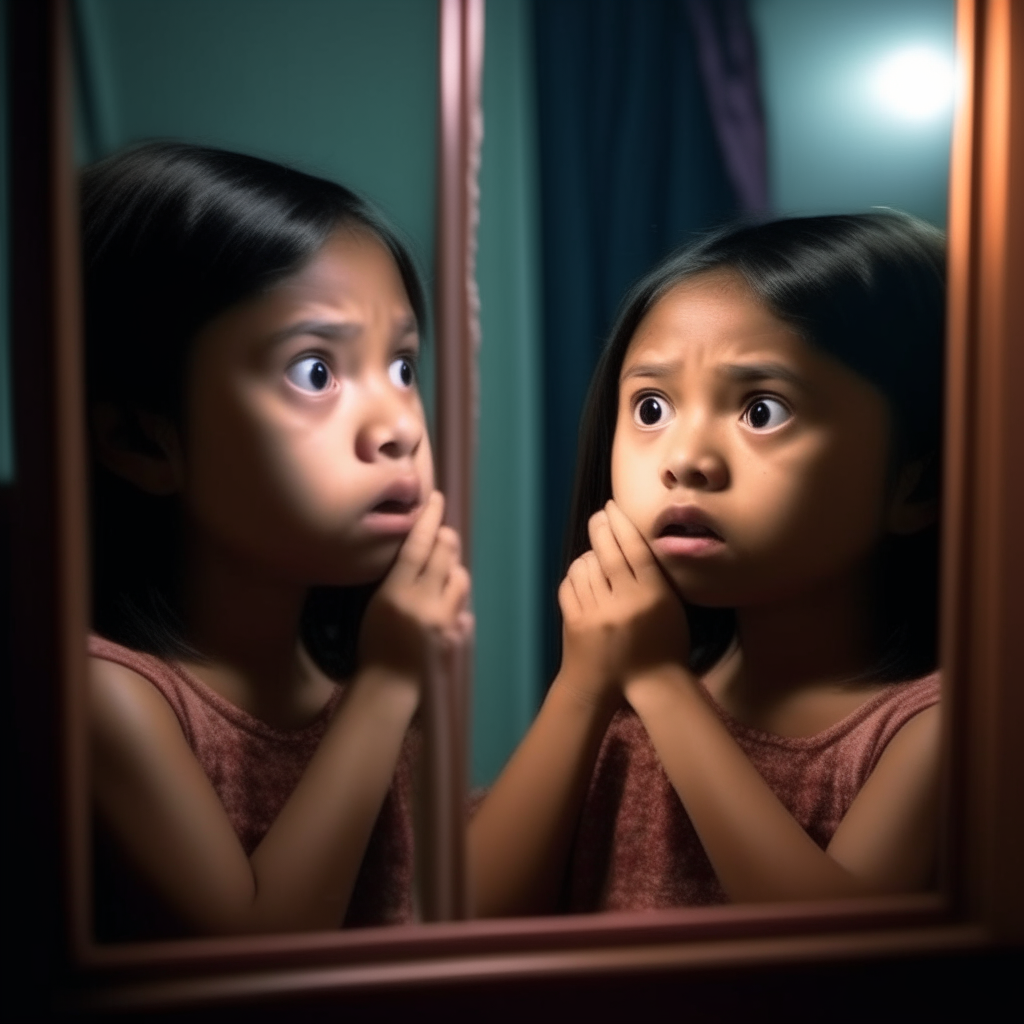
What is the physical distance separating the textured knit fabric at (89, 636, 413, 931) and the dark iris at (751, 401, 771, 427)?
1.20 feet

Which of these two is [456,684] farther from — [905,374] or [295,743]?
[905,374]

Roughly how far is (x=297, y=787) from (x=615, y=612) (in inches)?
10.9

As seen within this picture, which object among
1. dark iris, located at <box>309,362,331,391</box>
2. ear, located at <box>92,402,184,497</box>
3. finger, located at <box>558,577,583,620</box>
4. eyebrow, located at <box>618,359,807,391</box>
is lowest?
finger, located at <box>558,577,583,620</box>

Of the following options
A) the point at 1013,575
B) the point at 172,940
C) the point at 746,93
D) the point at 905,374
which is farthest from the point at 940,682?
the point at 172,940

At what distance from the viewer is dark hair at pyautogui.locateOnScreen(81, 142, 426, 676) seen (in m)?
0.83

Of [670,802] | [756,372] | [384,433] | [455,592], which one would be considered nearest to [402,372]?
[384,433]

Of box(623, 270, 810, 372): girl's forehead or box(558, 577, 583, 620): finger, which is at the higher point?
box(623, 270, 810, 372): girl's forehead

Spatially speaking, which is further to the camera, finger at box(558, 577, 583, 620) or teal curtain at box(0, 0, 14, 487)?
finger at box(558, 577, 583, 620)

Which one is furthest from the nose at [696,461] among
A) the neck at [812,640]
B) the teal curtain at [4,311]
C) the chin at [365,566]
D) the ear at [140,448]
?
the teal curtain at [4,311]

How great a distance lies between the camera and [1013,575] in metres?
0.81

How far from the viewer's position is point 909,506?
36.0 inches

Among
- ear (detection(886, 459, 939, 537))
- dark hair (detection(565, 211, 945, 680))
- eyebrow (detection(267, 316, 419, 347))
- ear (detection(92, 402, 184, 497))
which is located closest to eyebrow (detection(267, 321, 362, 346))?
eyebrow (detection(267, 316, 419, 347))

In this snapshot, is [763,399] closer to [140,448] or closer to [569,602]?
[569,602]

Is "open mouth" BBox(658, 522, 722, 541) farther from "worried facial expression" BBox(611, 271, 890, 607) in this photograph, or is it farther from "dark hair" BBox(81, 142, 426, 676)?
"dark hair" BBox(81, 142, 426, 676)
